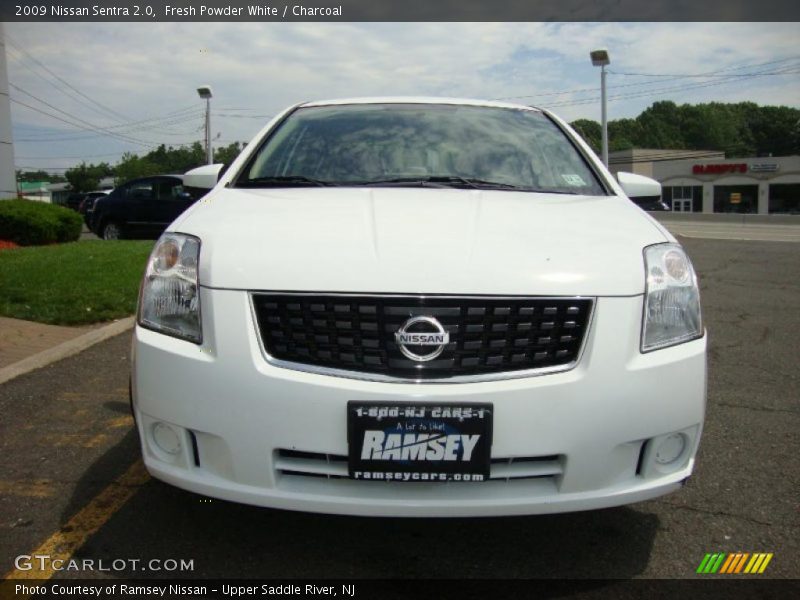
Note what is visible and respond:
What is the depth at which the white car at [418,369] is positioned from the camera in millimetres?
1958

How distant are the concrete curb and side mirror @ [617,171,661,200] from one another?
3.72 meters

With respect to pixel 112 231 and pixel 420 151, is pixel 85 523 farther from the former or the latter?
pixel 112 231

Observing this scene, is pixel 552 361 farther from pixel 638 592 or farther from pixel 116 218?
pixel 116 218

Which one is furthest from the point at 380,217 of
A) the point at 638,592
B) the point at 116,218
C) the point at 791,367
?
the point at 116,218

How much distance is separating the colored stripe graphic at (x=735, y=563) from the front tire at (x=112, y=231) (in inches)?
572

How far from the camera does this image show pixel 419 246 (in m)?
2.13

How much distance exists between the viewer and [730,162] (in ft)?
192

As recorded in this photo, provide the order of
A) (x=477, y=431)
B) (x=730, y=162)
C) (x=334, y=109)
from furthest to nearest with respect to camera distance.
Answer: (x=730, y=162), (x=334, y=109), (x=477, y=431)

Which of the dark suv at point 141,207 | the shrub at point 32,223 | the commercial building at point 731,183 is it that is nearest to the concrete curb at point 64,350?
the shrub at point 32,223

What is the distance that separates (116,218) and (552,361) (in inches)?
571

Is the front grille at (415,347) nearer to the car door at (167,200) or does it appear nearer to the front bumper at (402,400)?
the front bumper at (402,400)

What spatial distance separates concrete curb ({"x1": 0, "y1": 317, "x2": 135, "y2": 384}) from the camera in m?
4.52

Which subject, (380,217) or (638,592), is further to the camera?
(380,217)

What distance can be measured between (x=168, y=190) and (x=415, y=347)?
44.8 ft
